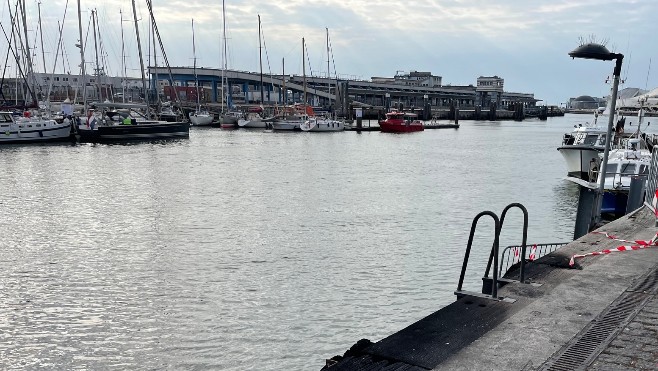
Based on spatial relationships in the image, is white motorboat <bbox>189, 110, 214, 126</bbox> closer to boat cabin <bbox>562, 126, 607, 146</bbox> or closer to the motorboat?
the motorboat

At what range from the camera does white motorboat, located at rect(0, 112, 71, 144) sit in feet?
165

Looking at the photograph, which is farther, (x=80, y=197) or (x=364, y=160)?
(x=364, y=160)

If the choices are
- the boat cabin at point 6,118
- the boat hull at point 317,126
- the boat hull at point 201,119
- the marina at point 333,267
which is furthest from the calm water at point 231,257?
the boat hull at point 201,119

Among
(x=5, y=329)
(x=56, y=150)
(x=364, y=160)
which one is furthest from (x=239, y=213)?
(x=56, y=150)

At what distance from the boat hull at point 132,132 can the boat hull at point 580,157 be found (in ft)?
134

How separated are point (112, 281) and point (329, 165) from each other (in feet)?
89.1

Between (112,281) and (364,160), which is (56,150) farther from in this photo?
(112,281)

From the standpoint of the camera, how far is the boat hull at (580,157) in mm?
27875

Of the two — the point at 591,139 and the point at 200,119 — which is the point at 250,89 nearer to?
the point at 200,119

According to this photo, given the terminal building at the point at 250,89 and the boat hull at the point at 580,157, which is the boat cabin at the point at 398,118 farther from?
the boat hull at the point at 580,157

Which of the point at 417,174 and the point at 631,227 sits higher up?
the point at 631,227

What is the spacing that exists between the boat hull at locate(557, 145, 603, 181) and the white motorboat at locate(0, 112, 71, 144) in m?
44.7

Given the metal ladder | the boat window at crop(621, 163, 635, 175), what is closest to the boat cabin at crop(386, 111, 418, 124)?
the boat window at crop(621, 163, 635, 175)

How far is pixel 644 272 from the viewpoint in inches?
333
